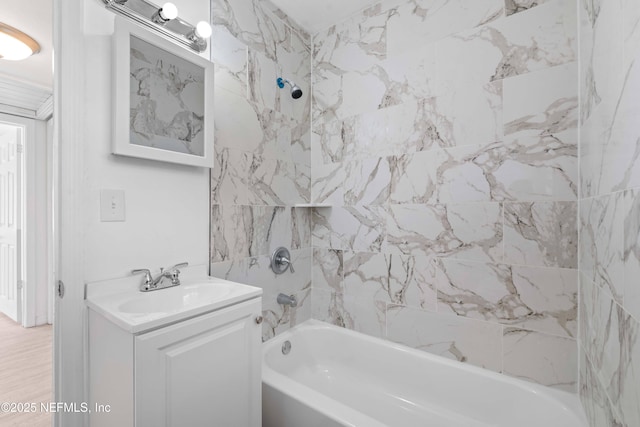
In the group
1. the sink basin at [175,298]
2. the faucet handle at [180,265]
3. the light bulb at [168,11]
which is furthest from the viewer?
the faucet handle at [180,265]

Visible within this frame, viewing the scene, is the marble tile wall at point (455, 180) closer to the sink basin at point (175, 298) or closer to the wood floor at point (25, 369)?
the sink basin at point (175, 298)

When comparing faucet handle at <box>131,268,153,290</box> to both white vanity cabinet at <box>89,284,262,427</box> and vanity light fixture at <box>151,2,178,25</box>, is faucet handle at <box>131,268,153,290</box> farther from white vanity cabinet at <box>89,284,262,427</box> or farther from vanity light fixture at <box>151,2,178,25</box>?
vanity light fixture at <box>151,2,178,25</box>

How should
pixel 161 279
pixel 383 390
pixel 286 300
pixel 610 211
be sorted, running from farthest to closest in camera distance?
pixel 286 300 < pixel 383 390 < pixel 161 279 < pixel 610 211

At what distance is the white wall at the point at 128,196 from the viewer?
1.11 metres

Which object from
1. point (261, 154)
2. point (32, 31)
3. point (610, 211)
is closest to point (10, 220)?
point (32, 31)

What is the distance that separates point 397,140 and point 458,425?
5.22 feet

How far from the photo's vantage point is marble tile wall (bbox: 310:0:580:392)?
4.39 feet

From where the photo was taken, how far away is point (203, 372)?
98cm

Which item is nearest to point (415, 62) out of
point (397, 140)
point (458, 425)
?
point (397, 140)

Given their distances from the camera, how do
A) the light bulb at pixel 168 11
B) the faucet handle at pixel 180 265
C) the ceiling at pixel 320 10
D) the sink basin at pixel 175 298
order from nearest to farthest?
the sink basin at pixel 175 298, the light bulb at pixel 168 11, the faucet handle at pixel 180 265, the ceiling at pixel 320 10

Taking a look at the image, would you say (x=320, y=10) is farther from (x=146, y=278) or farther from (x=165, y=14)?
(x=146, y=278)

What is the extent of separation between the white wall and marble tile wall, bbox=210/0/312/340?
14 centimetres

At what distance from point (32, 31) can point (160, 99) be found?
1.60 meters

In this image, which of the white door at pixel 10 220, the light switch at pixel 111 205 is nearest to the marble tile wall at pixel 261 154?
the light switch at pixel 111 205
